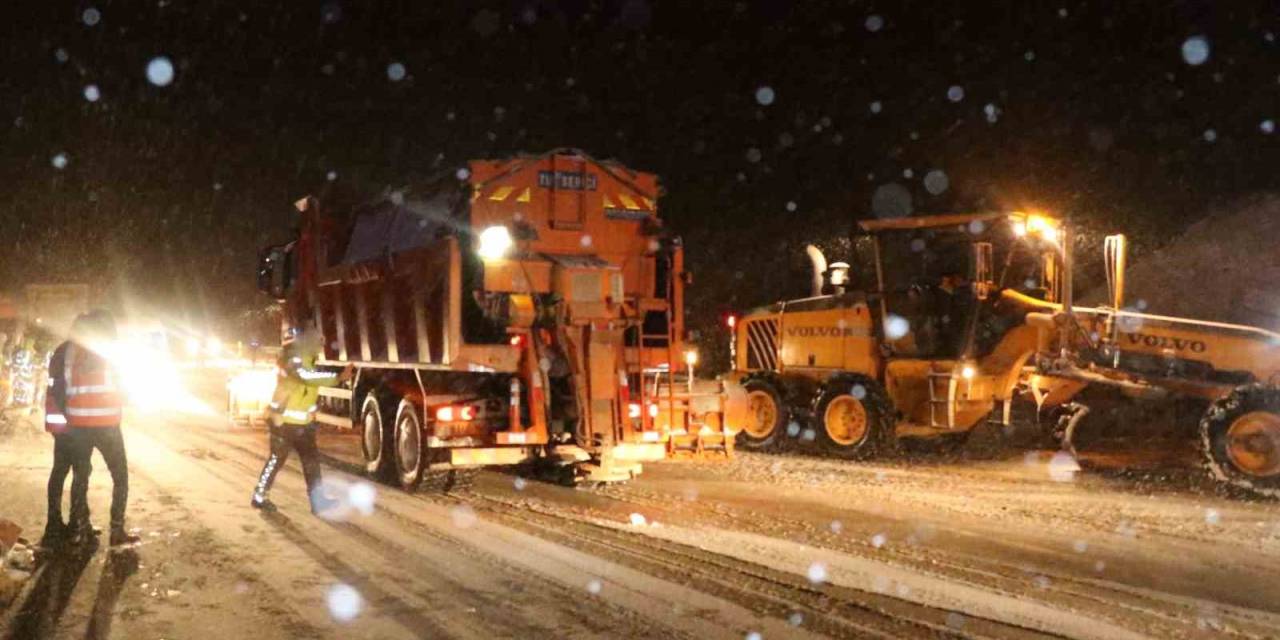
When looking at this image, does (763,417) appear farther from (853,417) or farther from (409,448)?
(409,448)

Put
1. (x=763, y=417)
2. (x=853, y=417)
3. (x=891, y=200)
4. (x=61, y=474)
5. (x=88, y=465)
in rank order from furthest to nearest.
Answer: (x=891, y=200) → (x=763, y=417) → (x=853, y=417) → (x=88, y=465) → (x=61, y=474)

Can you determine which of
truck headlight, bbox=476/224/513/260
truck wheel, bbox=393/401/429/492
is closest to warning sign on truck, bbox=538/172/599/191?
truck headlight, bbox=476/224/513/260

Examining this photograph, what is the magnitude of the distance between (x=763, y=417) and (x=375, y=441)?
622 centimetres

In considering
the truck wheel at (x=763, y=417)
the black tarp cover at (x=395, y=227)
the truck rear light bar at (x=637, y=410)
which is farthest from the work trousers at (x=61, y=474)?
the truck wheel at (x=763, y=417)

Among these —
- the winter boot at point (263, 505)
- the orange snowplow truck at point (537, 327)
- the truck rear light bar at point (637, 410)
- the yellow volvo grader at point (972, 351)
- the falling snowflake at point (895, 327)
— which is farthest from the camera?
the falling snowflake at point (895, 327)

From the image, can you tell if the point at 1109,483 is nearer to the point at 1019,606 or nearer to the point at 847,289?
the point at 847,289

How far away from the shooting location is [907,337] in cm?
1565

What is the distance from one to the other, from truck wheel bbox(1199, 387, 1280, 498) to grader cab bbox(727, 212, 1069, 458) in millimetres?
2551

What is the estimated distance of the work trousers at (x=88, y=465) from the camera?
→ 8.87 m

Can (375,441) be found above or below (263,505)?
above

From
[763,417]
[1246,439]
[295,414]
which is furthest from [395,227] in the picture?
[1246,439]

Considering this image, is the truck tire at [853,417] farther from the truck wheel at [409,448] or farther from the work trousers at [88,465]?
the work trousers at [88,465]

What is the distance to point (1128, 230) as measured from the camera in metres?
→ 23.8

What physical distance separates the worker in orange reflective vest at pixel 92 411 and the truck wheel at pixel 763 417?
→ 9811 mm
